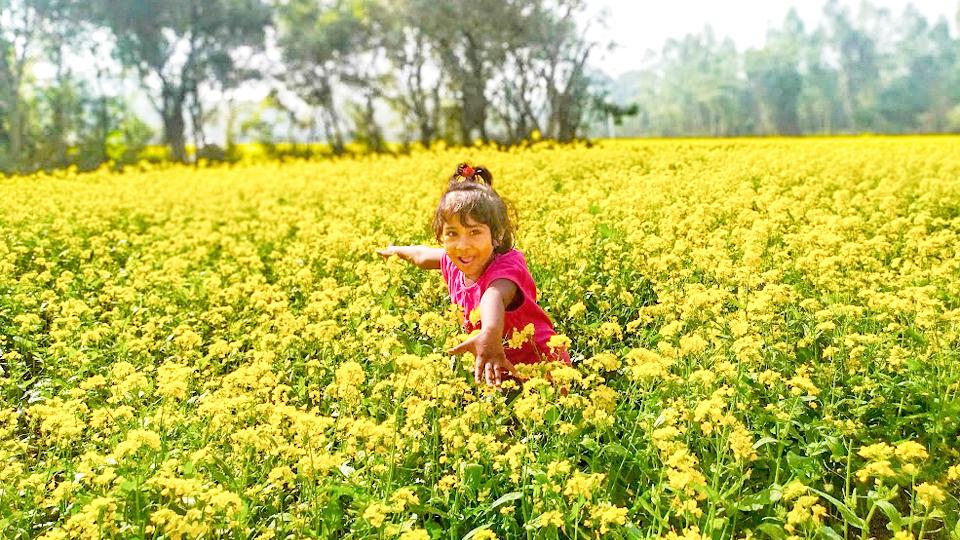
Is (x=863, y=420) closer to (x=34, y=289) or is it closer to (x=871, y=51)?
(x=34, y=289)

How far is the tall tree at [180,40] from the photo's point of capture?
4028cm

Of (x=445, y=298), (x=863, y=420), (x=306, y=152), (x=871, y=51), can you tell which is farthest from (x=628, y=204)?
(x=871, y=51)

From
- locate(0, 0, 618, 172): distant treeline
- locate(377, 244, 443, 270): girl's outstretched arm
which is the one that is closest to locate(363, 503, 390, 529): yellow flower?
locate(377, 244, 443, 270): girl's outstretched arm

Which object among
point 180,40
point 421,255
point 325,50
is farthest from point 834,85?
point 421,255

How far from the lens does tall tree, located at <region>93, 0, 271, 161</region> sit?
40.3 meters

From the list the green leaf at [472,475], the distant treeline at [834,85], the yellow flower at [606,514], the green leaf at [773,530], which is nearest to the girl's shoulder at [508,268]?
the green leaf at [472,475]

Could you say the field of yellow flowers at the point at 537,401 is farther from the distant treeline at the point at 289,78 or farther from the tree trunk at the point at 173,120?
the tree trunk at the point at 173,120

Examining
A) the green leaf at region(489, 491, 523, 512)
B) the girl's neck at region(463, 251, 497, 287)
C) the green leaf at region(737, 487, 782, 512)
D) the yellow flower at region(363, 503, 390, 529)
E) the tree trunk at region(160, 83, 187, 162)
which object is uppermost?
the tree trunk at region(160, 83, 187, 162)

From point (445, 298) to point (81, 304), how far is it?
250cm

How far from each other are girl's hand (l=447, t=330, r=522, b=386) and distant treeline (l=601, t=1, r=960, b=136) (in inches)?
4138

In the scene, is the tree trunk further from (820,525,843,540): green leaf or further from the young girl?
(820,525,843,540): green leaf

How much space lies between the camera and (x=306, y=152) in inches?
1603

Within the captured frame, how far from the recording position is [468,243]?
464cm

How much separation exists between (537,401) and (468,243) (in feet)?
3.84
